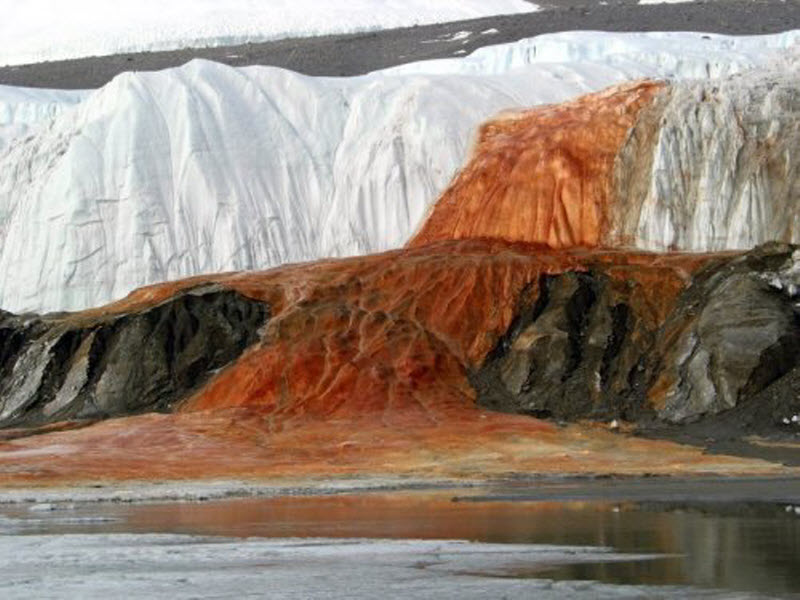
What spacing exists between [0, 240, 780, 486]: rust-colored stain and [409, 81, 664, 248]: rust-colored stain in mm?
2175

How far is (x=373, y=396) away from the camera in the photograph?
197ft

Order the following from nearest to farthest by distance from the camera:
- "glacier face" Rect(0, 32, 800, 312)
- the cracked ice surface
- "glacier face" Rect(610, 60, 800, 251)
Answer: the cracked ice surface → "glacier face" Rect(610, 60, 800, 251) → "glacier face" Rect(0, 32, 800, 312)

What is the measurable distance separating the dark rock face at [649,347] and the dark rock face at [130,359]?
10.5 meters

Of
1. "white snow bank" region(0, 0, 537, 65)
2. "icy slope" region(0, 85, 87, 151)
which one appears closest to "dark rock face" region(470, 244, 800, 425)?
"icy slope" region(0, 85, 87, 151)

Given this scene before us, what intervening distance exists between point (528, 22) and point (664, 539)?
10555cm

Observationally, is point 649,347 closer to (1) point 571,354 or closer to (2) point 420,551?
(1) point 571,354

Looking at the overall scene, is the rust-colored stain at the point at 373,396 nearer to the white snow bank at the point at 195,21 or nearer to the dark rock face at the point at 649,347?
the dark rock face at the point at 649,347

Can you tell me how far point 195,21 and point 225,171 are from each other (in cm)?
8105

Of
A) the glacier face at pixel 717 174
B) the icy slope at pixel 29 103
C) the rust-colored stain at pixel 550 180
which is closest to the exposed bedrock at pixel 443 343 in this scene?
the rust-colored stain at pixel 550 180

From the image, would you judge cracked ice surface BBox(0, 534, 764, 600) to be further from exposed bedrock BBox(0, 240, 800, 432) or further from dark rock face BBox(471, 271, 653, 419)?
dark rock face BBox(471, 271, 653, 419)

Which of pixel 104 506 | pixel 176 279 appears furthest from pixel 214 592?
pixel 176 279

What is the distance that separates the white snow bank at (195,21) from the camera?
155 meters

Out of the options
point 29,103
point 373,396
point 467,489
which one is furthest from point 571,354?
point 29,103

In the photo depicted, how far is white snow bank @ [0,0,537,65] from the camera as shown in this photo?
509 ft
